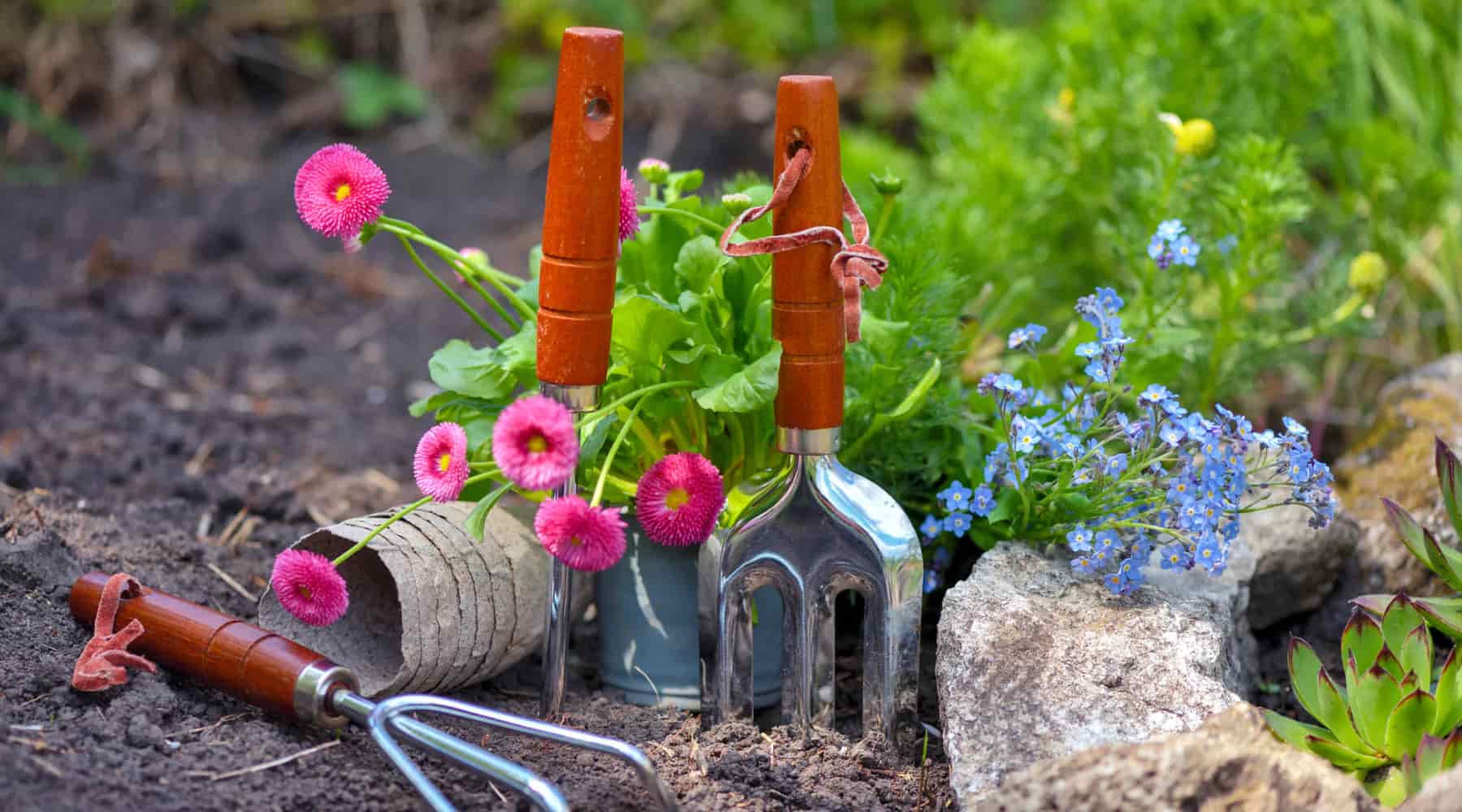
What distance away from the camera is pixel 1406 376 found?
2.46 metres

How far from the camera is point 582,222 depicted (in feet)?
4.87

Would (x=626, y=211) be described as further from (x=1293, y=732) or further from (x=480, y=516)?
(x=1293, y=732)

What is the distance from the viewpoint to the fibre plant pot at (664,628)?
176cm

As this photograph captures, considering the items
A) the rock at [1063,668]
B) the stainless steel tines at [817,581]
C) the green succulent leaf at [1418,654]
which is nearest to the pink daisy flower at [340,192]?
the stainless steel tines at [817,581]

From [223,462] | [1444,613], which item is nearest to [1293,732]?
[1444,613]

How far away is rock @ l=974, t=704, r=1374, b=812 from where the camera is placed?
1.28 m

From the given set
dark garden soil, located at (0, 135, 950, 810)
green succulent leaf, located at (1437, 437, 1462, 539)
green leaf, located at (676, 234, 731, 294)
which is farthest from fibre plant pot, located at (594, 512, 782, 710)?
green succulent leaf, located at (1437, 437, 1462, 539)

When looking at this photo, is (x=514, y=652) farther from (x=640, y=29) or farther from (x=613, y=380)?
(x=640, y=29)

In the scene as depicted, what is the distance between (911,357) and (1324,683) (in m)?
0.69

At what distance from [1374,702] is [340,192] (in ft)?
4.34

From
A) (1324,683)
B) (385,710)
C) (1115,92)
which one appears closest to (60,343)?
(385,710)

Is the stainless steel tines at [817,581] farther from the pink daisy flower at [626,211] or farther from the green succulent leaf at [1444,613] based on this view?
the green succulent leaf at [1444,613]

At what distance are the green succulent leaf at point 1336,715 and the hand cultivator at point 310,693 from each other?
30.3 inches

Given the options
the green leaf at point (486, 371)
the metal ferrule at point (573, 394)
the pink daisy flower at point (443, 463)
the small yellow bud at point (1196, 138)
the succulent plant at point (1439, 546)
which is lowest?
the succulent plant at point (1439, 546)
